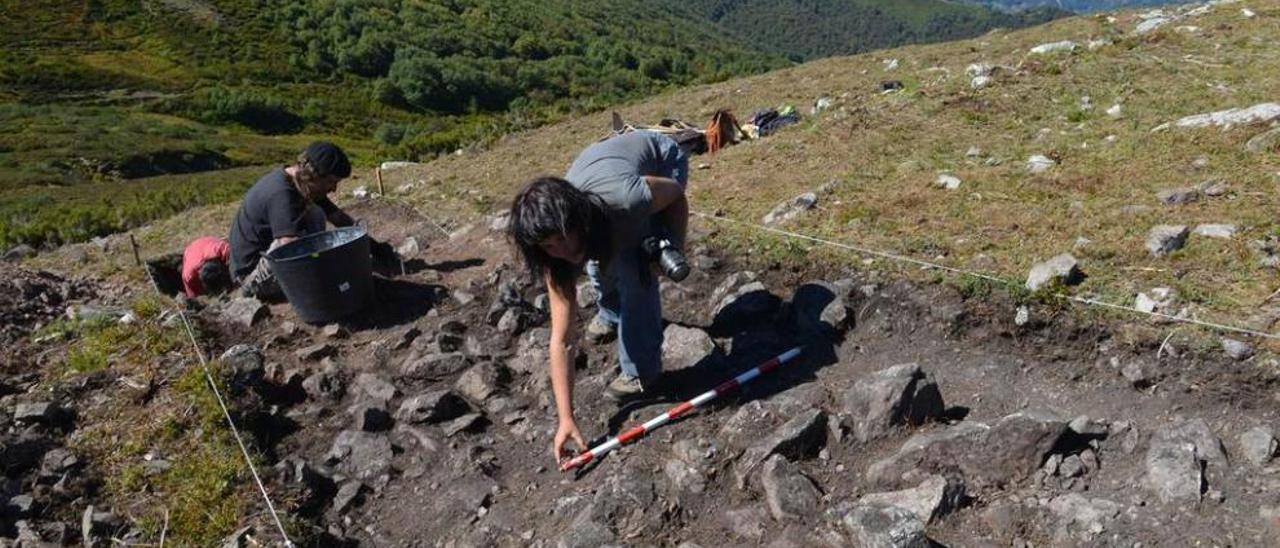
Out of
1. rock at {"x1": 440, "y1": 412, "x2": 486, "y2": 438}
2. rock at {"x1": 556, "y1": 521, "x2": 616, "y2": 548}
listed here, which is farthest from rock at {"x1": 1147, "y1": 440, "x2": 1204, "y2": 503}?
rock at {"x1": 440, "y1": 412, "x2": 486, "y2": 438}

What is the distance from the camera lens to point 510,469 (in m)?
4.61

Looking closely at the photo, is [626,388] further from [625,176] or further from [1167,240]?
[1167,240]

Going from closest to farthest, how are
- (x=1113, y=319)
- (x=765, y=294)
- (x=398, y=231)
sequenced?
(x=1113, y=319) → (x=765, y=294) → (x=398, y=231)

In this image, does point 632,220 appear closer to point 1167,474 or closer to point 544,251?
point 544,251

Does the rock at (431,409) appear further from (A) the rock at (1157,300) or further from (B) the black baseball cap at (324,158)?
(A) the rock at (1157,300)

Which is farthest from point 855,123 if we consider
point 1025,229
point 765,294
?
point 765,294

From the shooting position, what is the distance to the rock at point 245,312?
6.60 metres

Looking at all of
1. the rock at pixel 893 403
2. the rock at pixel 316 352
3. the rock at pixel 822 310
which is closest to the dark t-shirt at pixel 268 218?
the rock at pixel 316 352

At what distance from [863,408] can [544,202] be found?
194 centimetres

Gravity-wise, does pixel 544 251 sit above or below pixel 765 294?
above

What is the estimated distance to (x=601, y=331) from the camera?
5.62 metres

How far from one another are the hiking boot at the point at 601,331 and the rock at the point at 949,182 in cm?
327

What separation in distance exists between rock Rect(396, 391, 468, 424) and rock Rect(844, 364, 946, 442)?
92.4 inches

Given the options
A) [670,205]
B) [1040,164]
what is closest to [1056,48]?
[1040,164]
